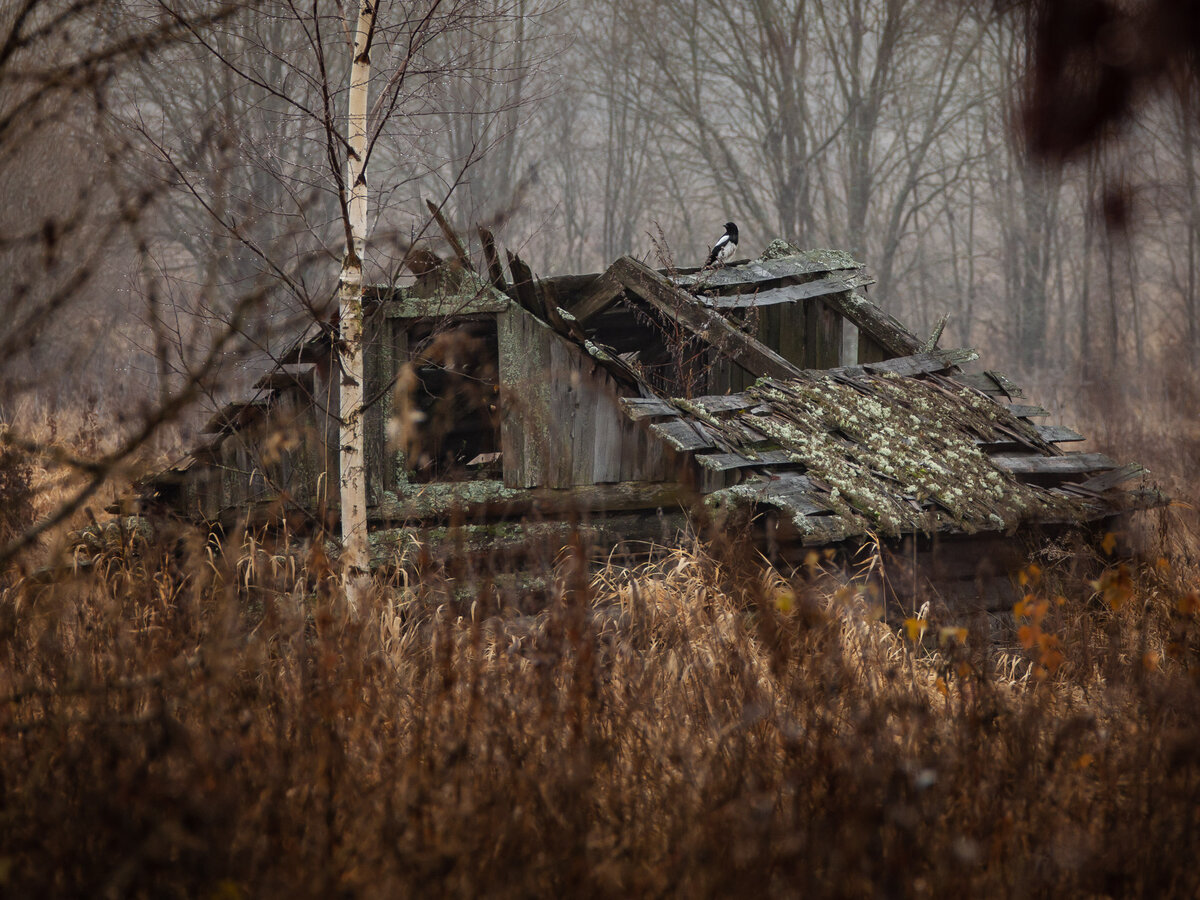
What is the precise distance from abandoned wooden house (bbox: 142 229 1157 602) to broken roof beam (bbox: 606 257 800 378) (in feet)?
0.05

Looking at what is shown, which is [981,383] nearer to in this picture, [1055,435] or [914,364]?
[914,364]

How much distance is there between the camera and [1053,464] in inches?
294

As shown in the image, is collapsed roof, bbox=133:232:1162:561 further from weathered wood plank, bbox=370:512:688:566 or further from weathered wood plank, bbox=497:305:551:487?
weathered wood plank, bbox=370:512:688:566

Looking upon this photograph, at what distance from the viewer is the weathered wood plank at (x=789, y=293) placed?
8492mm

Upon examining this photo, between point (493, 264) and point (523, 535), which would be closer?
point (493, 264)

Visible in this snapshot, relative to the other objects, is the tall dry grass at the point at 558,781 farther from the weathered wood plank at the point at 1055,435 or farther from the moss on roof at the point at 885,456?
the weathered wood plank at the point at 1055,435

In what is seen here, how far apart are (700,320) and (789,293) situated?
5.50 ft

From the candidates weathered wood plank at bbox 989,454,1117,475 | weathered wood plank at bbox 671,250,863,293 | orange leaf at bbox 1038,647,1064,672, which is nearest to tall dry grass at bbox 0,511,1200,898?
orange leaf at bbox 1038,647,1064,672

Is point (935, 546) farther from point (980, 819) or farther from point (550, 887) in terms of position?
point (550, 887)

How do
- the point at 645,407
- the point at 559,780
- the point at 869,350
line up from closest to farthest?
the point at 559,780 → the point at 645,407 → the point at 869,350

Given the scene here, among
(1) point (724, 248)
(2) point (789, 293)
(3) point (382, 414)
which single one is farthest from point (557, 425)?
(1) point (724, 248)

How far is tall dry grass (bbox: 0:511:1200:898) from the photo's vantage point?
7.90 ft

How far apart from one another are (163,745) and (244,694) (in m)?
0.76

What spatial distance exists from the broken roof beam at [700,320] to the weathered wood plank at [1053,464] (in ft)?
5.81
